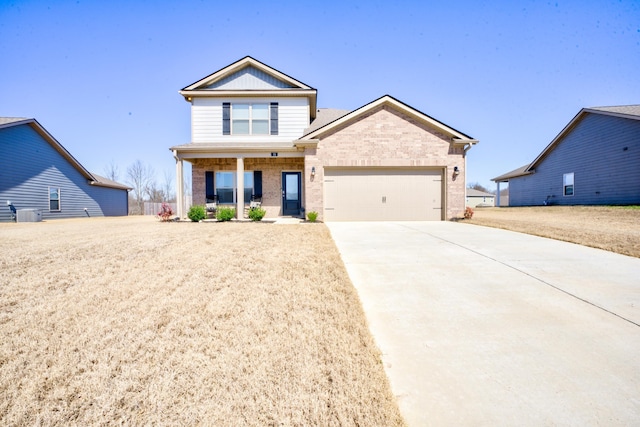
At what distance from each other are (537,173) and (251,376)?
89.3 ft

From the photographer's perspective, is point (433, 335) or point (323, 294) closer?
point (433, 335)

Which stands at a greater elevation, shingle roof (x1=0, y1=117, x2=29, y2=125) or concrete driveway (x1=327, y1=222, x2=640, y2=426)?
shingle roof (x1=0, y1=117, x2=29, y2=125)

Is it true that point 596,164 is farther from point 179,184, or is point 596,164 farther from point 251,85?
point 179,184

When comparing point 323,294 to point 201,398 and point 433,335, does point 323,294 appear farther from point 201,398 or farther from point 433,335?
point 201,398

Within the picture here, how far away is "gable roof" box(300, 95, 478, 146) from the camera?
11.3 m

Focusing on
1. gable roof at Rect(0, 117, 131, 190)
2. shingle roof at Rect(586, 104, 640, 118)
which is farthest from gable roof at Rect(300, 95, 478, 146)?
gable roof at Rect(0, 117, 131, 190)

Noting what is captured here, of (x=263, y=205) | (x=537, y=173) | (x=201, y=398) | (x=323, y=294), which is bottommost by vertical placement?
(x=201, y=398)

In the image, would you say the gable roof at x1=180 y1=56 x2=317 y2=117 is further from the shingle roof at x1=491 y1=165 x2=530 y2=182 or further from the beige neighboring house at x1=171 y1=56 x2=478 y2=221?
the shingle roof at x1=491 y1=165 x2=530 y2=182

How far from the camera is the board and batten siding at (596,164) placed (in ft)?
47.7

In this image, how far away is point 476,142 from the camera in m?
11.4

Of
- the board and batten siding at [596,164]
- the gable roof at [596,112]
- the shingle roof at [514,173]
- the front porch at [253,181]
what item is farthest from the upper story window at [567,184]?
the front porch at [253,181]

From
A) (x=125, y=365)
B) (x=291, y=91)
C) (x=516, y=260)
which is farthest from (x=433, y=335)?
(x=291, y=91)

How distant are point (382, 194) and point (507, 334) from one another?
9.15 m

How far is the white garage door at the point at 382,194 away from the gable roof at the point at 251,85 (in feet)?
15.5
